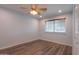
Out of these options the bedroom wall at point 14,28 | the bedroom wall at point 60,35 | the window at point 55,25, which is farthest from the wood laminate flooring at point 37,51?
the window at point 55,25

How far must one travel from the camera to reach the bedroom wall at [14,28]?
358 centimetres

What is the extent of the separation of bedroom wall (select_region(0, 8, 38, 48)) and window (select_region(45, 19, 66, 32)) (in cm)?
130

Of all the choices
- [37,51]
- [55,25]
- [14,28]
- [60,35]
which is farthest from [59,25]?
[14,28]

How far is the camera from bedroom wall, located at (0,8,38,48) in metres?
3.58

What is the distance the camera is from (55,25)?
5535 mm

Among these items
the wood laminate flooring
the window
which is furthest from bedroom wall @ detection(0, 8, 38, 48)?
the window

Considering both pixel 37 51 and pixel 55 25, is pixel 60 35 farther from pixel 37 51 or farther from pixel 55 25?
pixel 37 51

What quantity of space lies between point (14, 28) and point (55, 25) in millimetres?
2950

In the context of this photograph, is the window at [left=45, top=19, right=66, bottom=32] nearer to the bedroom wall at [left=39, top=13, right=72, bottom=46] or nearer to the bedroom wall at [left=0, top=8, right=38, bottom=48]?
the bedroom wall at [left=39, top=13, right=72, bottom=46]

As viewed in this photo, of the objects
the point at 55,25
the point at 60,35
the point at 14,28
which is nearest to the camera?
the point at 14,28

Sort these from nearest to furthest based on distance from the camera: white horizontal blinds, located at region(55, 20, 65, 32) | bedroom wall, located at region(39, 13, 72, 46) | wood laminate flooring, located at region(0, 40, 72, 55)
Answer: wood laminate flooring, located at region(0, 40, 72, 55), bedroom wall, located at region(39, 13, 72, 46), white horizontal blinds, located at region(55, 20, 65, 32)
